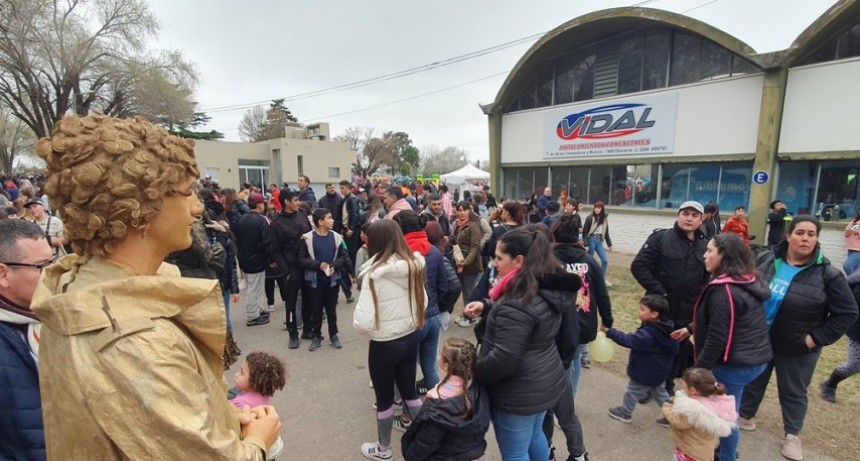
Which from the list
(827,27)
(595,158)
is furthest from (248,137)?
(827,27)

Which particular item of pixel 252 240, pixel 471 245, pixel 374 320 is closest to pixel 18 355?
pixel 374 320

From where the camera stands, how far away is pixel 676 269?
12.5ft

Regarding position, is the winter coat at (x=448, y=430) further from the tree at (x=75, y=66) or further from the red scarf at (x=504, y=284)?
the tree at (x=75, y=66)

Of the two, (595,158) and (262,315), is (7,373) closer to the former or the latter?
(262,315)

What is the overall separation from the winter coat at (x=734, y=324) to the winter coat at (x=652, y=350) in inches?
24.2

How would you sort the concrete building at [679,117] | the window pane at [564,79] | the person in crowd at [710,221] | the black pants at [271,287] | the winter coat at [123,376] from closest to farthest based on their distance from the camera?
the winter coat at [123,376], the black pants at [271,287], the person in crowd at [710,221], the concrete building at [679,117], the window pane at [564,79]

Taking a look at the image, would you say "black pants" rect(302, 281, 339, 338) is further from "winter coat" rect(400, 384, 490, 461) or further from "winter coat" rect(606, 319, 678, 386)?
"winter coat" rect(606, 319, 678, 386)

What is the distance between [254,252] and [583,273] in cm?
447

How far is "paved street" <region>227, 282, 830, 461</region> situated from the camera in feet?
10.6

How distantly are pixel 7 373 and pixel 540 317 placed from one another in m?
2.32

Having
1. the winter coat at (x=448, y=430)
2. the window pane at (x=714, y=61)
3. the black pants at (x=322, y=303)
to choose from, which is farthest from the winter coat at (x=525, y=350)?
the window pane at (x=714, y=61)

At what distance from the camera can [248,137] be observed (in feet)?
175

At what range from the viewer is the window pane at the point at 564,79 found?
13.6 m

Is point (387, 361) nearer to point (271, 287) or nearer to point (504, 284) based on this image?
point (504, 284)
